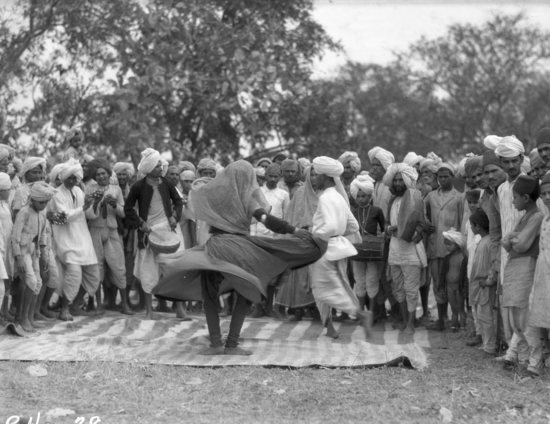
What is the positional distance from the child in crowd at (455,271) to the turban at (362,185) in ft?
3.52

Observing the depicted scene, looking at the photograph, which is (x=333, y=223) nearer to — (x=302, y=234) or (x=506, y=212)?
(x=302, y=234)

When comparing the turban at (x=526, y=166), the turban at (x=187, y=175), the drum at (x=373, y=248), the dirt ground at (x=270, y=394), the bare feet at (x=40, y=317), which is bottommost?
the dirt ground at (x=270, y=394)

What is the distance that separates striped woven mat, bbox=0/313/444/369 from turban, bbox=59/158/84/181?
163cm

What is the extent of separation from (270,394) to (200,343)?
2386mm

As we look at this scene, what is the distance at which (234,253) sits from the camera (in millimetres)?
8742

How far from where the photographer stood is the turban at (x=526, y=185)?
8.02 meters

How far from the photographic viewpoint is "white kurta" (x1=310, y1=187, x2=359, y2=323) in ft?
30.8

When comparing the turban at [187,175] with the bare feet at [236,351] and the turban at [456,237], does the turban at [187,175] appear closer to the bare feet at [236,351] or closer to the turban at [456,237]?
the turban at [456,237]

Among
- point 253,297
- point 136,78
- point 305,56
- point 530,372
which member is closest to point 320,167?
point 253,297

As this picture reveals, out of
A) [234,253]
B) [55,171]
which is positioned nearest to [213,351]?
[234,253]

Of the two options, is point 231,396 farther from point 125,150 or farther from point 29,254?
point 125,150

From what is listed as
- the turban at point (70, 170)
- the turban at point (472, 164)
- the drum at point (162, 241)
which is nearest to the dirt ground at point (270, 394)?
the turban at point (472, 164)

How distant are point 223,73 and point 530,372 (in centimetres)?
1154

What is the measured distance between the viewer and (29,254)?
9.98m
